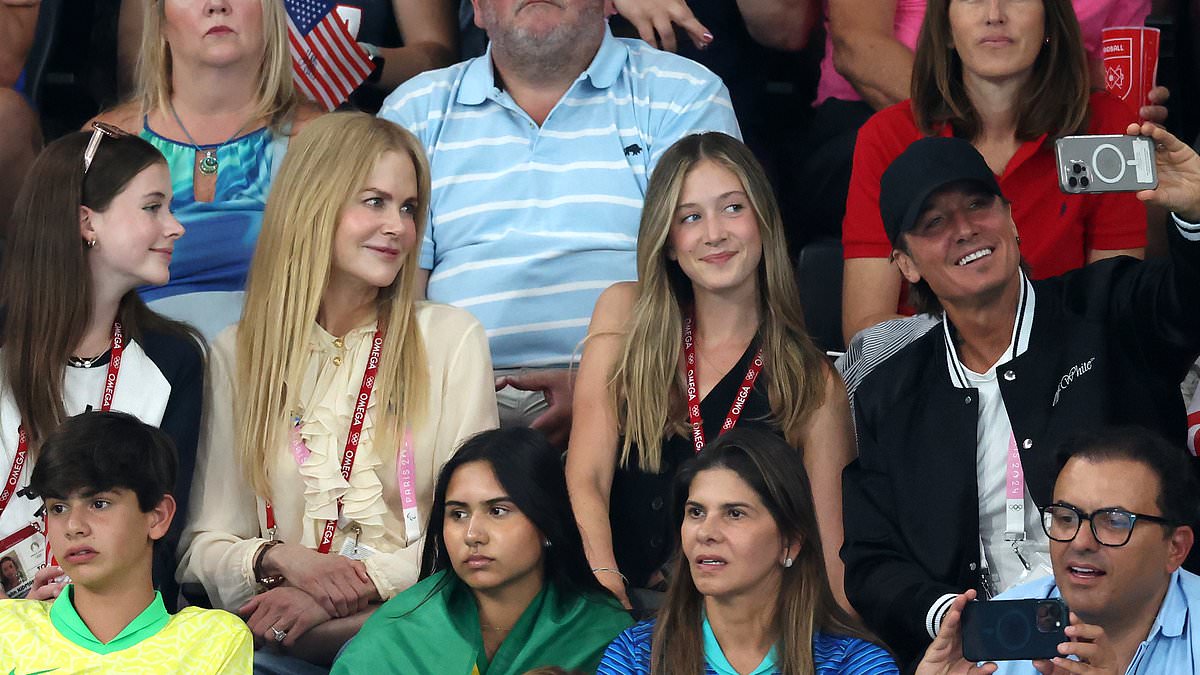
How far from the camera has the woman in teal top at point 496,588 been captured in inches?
122

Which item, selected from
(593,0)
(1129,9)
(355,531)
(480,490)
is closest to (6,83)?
(593,0)

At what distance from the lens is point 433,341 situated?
3604mm

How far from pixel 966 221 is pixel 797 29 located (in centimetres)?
161

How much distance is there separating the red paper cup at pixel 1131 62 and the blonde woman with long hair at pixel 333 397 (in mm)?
1475

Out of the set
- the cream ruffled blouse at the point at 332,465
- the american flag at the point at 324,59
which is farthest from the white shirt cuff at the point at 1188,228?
the american flag at the point at 324,59

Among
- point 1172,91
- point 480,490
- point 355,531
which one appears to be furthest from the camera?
point 1172,91

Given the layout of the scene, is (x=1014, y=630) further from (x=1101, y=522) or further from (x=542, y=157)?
(x=542, y=157)

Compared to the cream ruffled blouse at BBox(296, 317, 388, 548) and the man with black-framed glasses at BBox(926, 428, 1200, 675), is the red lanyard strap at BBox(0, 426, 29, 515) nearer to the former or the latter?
the cream ruffled blouse at BBox(296, 317, 388, 548)

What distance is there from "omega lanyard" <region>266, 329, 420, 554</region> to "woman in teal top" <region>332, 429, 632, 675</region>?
203mm

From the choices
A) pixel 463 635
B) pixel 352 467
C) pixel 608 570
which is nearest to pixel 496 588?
pixel 463 635

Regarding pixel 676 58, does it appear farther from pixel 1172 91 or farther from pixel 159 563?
pixel 159 563

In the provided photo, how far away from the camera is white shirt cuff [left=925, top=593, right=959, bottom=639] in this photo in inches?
119

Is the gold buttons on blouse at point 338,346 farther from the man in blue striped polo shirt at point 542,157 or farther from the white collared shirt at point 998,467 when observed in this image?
the white collared shirt at point 998,467

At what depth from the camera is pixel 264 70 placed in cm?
420
